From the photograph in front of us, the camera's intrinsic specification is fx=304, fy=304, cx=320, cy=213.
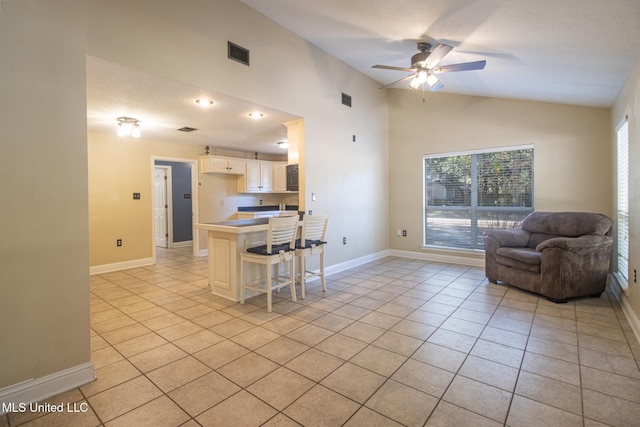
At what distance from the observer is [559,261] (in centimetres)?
340

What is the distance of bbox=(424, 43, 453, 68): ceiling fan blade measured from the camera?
2924 millimetres


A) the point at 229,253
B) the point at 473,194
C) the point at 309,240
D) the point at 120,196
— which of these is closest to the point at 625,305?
the point at 473,194

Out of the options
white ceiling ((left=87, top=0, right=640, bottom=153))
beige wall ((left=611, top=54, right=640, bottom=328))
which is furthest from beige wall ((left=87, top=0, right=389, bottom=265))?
beige wall ((left=611, top=54, right=640, bottom=328))

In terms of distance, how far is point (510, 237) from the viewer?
4188 mm

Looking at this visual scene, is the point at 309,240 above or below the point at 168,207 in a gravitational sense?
below

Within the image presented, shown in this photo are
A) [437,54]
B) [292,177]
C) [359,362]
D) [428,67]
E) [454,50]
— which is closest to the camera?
[359,362]

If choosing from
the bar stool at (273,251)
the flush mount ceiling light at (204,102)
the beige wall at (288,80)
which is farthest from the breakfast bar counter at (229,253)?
the flush mount ceiling light at (204,102)

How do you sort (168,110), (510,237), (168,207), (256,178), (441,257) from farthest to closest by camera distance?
(168,207) → (256,178) → (441,257) → (510,237) → (168,110)

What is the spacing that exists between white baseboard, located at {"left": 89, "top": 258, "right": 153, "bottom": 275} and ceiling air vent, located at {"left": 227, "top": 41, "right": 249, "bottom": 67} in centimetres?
395

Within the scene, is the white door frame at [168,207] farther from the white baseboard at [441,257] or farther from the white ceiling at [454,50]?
the white baseboard at [441,257]

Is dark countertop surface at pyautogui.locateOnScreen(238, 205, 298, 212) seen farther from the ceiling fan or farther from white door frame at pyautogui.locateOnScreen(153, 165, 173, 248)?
the ceiling fan

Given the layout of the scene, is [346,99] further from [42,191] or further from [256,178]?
[42,191]

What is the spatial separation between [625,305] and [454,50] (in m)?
3.26
